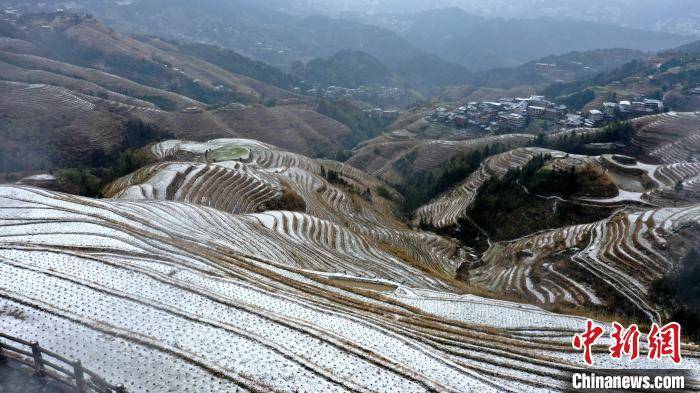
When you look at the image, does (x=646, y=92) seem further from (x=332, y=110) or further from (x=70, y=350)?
(x=70, y=350)

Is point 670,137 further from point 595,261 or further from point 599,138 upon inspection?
point 595,261

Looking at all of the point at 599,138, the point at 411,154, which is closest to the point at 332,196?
the point at 411,154

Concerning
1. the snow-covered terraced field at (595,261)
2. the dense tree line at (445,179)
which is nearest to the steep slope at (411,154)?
the dense tree line at (445,179)

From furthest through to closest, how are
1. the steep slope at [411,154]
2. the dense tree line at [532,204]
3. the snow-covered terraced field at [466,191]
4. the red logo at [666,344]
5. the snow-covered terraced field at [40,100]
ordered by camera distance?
the steep slope at [411,154] < the snow-covered terraced field at [40,100] < the snow-covered terraced field at [466,191] < the dense tree line at [532,204] < the red logo at [666,344]

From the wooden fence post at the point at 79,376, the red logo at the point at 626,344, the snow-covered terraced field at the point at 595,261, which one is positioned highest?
the wooden fence post at the point at 79,376

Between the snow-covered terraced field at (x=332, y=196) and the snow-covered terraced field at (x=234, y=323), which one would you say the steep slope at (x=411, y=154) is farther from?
the snow-covered terraced field at (x=234, y=323)

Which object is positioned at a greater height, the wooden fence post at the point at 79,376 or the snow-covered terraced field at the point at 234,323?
the wooden fence post at the point at 79,376

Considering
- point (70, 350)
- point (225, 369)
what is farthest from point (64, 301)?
point (225, 369)
